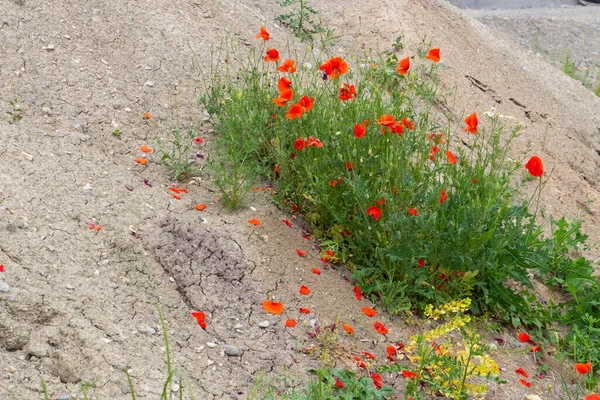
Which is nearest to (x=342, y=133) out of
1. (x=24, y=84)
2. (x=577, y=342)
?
(x=577, y=342)

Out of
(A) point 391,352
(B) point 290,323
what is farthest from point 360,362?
(B) point 290,323

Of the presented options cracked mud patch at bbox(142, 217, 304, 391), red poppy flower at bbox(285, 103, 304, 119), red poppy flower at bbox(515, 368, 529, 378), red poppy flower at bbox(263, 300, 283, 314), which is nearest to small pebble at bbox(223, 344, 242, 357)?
cracked mud patch at bbox(142, 217, 304, 391)

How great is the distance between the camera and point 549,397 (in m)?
3.12

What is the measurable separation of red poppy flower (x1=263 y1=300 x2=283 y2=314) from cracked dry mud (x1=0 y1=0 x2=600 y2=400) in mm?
54

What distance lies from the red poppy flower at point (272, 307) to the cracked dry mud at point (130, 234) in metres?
0.05

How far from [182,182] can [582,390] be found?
2.23 m

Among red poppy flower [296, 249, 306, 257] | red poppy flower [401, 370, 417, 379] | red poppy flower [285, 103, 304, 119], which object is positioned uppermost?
red poppy flower [285, 103, 304, 119]

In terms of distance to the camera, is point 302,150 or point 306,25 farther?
point 306,25

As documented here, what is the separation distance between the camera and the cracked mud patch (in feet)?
9.37

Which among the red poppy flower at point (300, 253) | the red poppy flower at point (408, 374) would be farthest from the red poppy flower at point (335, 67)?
the red poppy flower at point (408, 374)

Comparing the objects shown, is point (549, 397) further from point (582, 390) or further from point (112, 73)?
point (112, 73)

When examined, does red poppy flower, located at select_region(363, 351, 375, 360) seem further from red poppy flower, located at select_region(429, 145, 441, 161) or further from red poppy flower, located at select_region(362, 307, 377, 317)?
red poppy flower, located at select_region(429, 145, 441, 161)

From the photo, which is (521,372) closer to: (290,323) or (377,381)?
(377,381)

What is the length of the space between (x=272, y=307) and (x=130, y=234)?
0.74 m
